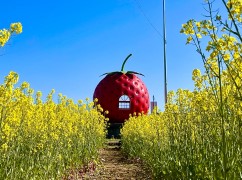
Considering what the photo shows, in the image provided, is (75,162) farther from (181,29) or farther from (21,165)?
(181,29)

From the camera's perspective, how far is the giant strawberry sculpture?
1845cm

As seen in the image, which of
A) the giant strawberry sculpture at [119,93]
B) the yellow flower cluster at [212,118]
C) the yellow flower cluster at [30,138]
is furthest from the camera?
the giant strawberry sculpture at [119,93]

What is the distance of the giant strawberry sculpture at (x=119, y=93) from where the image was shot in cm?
1845

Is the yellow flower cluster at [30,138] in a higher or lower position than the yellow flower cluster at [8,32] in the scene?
lower

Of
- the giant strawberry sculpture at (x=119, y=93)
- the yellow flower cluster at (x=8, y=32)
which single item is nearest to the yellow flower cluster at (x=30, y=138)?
the yellow flower cluster at (x=8, y=32)

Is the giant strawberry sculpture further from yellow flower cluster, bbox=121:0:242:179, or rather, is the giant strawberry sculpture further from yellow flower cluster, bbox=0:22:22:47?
yellow flower cluster, bbox=0:22:22:47

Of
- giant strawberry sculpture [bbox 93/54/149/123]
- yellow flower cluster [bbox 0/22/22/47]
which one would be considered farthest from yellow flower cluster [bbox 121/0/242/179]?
giant strawberry sculpture [bbox 93/54/149/123]

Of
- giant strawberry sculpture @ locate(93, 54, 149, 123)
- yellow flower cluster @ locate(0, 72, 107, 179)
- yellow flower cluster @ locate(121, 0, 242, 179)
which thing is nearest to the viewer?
yellow flower cluster @ locate(121, 0, 242, 179)

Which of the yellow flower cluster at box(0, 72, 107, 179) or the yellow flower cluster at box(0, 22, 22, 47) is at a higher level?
the yellow flower cluster at box(0, 22, 22, 47)

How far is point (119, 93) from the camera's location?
1844 centimetres

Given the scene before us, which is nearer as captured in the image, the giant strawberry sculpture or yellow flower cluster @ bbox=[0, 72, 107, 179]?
yellow flower cluster @ bbox=[0, 72, 107, 179]

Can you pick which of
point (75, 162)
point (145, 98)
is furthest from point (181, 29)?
point (145, 98)

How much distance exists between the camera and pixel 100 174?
7453mm

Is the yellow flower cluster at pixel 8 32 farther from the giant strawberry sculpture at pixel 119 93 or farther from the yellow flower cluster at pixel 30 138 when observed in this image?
the giant strawberry sculpture at pixel 119 93
